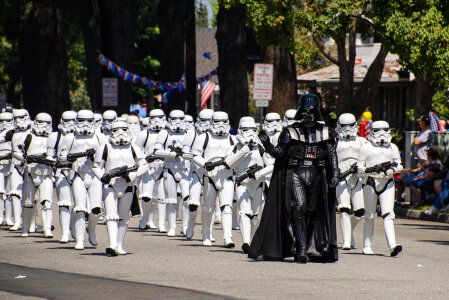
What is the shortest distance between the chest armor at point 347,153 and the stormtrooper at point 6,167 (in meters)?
5.99

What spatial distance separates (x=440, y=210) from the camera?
20.7 metres

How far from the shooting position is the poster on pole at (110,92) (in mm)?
29422

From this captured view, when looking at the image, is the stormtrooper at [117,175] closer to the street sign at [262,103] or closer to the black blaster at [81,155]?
the black blaster at [81,155]

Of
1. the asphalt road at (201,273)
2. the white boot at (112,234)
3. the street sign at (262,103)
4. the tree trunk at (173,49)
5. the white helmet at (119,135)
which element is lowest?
the asphalt road at (201,273)

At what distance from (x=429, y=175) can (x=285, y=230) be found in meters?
8.73

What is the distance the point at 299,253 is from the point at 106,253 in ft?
8.91

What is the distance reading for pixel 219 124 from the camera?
15.2 meters

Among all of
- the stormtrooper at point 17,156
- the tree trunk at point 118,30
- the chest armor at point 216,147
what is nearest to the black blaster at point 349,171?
the chest armor at point 216,147

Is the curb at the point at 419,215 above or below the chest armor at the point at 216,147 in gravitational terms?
below

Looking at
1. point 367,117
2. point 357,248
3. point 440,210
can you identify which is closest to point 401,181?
point 440,210

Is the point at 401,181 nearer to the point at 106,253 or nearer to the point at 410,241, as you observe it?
the point at 410,241

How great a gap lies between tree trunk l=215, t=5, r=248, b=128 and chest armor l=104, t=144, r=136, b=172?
15.6 m

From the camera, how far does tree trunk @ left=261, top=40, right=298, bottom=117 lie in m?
28.0

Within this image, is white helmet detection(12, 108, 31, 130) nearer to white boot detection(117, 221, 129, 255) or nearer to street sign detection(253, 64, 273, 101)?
white boot detection(117, 221, 129, 255)
